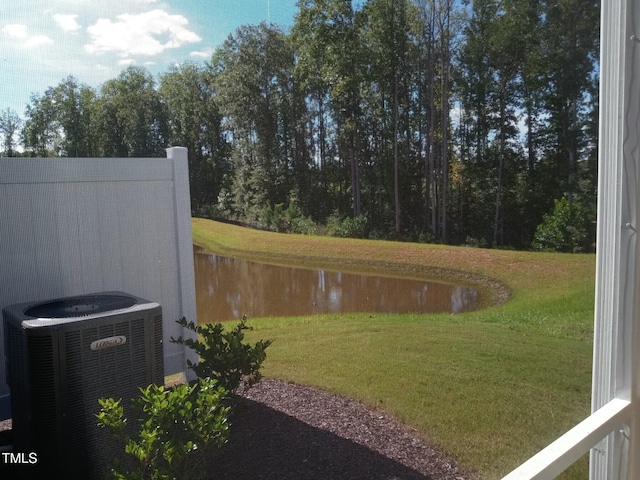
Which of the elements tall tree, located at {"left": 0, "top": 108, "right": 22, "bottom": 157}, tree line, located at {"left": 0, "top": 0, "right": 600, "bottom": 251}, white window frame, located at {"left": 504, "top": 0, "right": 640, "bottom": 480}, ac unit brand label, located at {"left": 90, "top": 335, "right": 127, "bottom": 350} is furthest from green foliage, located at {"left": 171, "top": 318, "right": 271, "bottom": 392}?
white window frame, located at {"left": 504, "top": 0, "right": 640, "bottom": 480}

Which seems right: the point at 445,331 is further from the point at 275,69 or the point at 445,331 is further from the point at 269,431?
the point at 275,69

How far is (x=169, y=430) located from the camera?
109 cm

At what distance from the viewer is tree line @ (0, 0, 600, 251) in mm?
1192

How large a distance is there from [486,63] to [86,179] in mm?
1448

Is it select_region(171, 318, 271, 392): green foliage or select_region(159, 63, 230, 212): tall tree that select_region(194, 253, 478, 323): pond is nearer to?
select_region(171, 318, 271, 392): green foliage

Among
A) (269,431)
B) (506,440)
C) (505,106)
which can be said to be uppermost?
(505,106)

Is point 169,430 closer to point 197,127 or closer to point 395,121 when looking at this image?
point 197,127

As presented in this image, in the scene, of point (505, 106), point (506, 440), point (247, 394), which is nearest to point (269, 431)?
point (247, 394)

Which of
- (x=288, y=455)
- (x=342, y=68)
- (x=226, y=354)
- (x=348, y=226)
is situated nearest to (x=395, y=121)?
(x=342, y=68)

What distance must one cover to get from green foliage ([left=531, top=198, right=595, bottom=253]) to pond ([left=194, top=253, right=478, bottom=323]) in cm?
34

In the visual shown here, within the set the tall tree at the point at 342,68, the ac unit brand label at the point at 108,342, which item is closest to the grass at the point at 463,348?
the tall tree at the point at 342,68

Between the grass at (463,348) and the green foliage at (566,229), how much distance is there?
0.04 meters

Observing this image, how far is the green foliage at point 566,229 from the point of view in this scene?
1.91 metres

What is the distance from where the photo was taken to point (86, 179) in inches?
35.9
